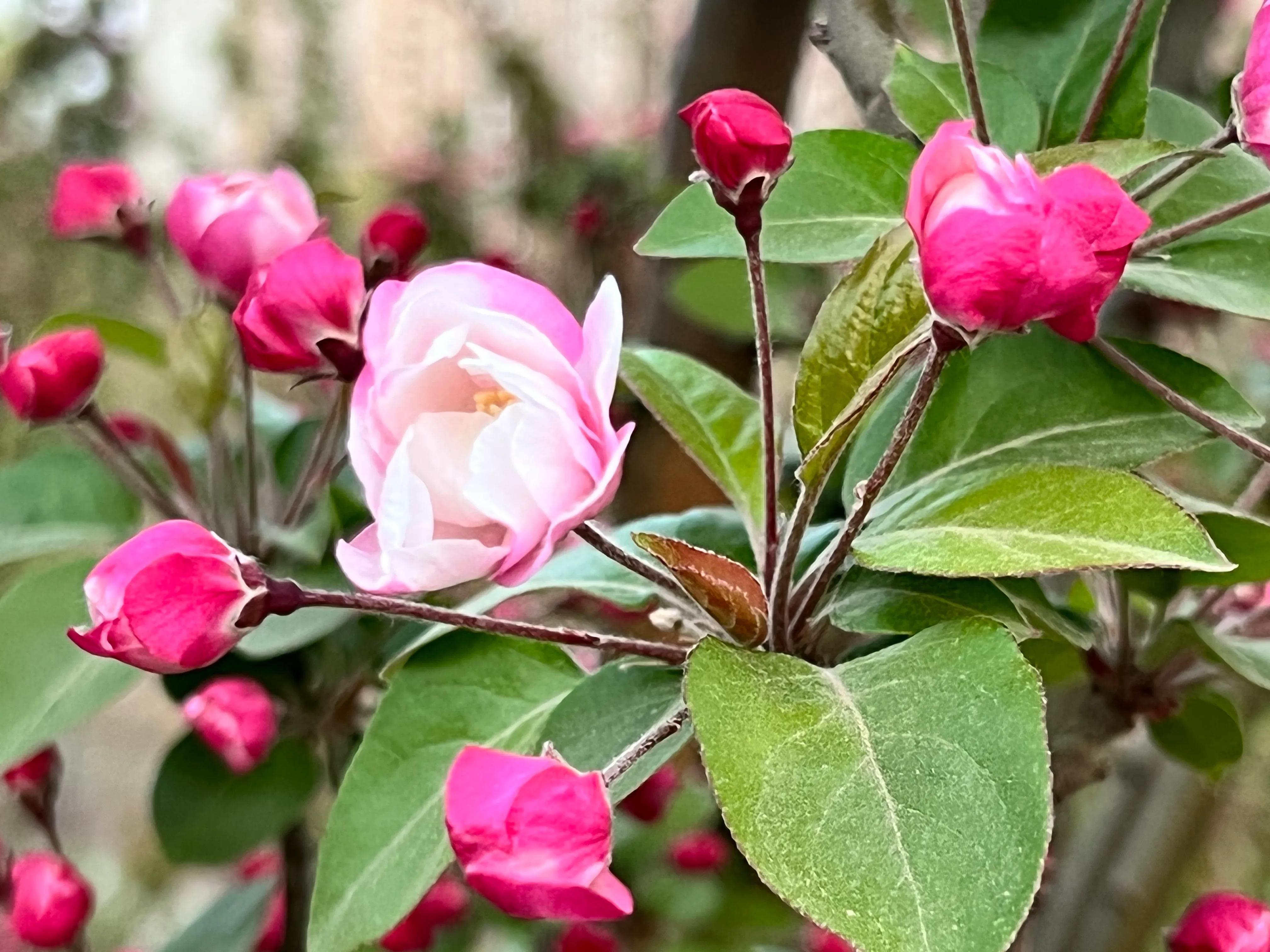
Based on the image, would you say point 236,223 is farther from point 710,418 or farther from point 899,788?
point 899,788

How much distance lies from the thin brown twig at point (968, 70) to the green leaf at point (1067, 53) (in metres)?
0.03

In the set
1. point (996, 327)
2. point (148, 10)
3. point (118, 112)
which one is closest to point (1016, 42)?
point (996, 327)

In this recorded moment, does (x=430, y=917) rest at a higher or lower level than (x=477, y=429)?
lower

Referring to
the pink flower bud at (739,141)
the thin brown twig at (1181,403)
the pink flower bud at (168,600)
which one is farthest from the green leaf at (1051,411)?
the pink flower bud at (168,600)

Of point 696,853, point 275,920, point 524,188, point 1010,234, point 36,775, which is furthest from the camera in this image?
point 524,188

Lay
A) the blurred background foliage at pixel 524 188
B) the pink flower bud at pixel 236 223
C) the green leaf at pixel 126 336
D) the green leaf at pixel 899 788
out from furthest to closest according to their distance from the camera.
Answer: the blurred background foliage at pixel 524 188 < the green leaf at pixel 126 336 < the pink flower bud at pixel 236 223 < the green leaf at pixel 899 788

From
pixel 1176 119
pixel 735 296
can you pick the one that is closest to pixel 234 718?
pixel 735 296

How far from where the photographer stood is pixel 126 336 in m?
0.59

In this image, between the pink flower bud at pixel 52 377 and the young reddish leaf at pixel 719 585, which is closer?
the young reddish leaf at pixel 719 585

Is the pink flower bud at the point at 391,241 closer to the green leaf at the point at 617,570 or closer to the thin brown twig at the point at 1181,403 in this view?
the green leaf at the point at 617,570

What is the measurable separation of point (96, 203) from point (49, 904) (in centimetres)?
36

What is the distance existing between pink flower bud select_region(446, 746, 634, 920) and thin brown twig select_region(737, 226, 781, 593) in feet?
0.36

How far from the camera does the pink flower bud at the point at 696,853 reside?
0.81 metres

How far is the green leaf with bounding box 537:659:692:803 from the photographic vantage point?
1.08ft
